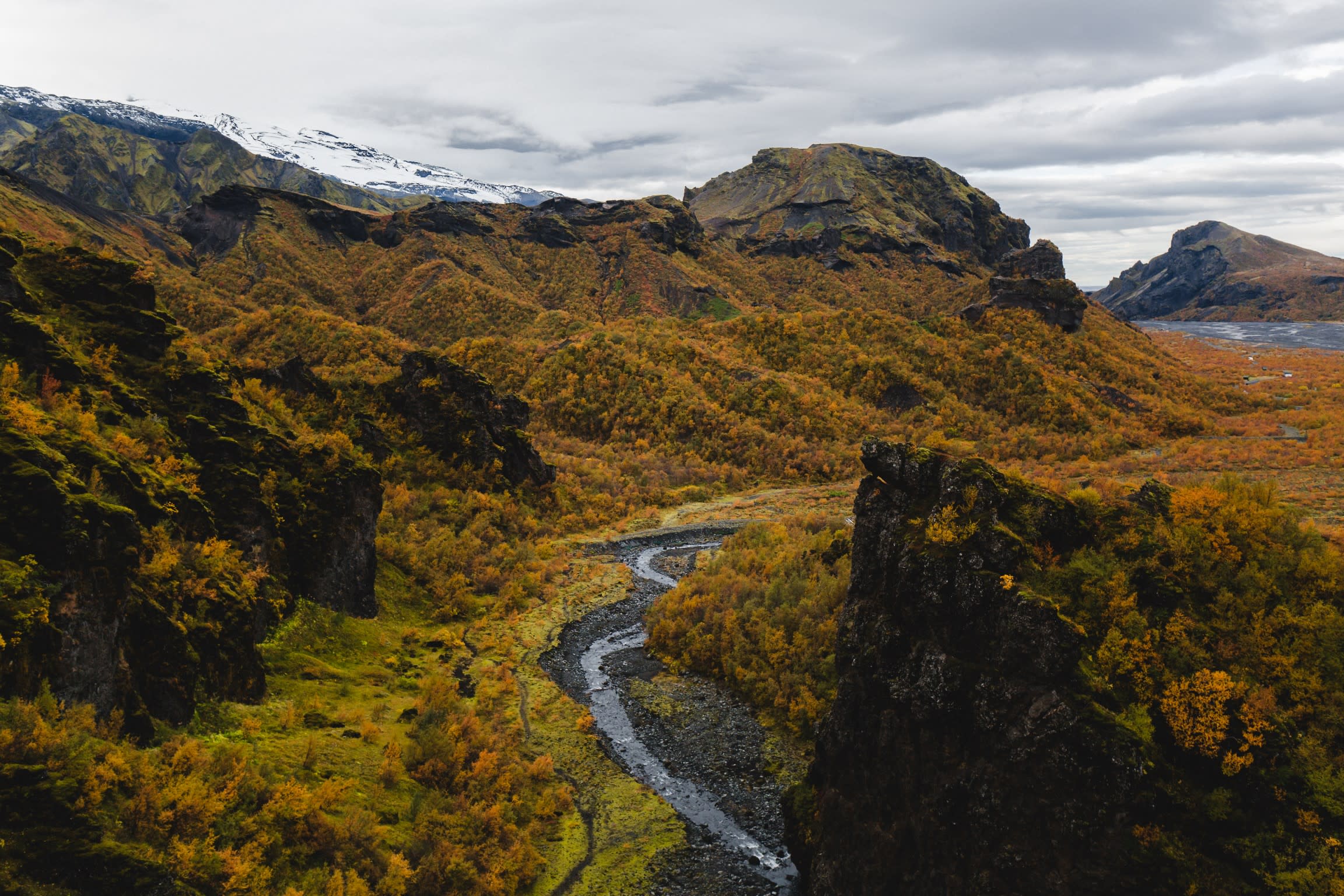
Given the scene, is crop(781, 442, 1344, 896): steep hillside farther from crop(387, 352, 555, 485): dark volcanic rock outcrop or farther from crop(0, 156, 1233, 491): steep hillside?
crop(0, 156, 1233, 491): steep hillside

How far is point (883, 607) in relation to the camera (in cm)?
1634

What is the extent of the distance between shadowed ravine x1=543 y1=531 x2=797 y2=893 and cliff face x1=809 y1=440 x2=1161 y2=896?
2.55 metres

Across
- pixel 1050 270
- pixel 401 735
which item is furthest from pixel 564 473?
pixel 1050 270

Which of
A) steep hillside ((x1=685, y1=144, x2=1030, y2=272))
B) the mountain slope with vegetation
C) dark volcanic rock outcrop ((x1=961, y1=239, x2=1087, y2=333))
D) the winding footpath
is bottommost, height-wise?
the winding footpath

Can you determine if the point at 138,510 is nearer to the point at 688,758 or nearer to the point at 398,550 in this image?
the point at 688,758

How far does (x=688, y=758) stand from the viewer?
23.9 m

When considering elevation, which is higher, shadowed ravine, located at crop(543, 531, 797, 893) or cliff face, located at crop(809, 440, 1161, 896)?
cliff face, located at crop(809, 440, 1161, 896)

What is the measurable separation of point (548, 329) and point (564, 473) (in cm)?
4837

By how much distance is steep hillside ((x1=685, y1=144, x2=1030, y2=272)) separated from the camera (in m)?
151

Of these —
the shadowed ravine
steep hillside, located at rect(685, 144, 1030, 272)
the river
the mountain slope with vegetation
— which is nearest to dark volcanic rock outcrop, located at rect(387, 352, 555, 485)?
the mountain slope with vegetation

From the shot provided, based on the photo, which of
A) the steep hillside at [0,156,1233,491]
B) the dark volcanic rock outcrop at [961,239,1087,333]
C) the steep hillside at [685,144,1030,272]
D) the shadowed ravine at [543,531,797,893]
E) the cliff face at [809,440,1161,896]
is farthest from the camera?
the steep hillside at [685,144,1030,272]

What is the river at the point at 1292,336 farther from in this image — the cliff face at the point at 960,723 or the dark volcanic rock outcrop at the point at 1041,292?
the cliff face at the point at 960,723

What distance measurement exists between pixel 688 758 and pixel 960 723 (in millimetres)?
12684

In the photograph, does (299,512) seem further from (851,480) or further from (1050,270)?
(1050,270)
